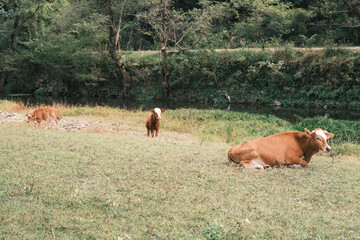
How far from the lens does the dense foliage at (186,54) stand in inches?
1128

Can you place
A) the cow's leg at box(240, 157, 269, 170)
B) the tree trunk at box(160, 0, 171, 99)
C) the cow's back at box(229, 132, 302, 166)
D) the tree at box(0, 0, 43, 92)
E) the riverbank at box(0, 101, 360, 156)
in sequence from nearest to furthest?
1. the cow's leg at box(240, 157, 269, 170)
2. the cow's back at box(229, 132, 302, 166)
3. the riverbank at box(0, 101, 360, 156)
4. the tree trunk at box(160, 0, 171, 99)
5. the tree at box(0, 0, 43, 92)

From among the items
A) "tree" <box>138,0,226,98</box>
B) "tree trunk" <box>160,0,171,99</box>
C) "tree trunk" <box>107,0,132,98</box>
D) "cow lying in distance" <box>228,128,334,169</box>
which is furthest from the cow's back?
"tree trunk" <box>107,0,132,98</box>

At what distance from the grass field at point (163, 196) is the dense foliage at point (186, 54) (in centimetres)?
2187

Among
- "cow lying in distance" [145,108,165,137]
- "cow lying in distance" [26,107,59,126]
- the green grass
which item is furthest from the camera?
"cow lying in distance" [26,107,59,126]

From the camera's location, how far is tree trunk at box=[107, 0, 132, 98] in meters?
31.6

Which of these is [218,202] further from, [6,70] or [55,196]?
[6,70]

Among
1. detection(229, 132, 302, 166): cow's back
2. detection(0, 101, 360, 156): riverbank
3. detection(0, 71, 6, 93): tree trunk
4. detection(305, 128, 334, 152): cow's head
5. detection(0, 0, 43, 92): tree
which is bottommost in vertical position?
detection(0, 71, 6, 93): tree trunk

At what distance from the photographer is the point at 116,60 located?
110ft

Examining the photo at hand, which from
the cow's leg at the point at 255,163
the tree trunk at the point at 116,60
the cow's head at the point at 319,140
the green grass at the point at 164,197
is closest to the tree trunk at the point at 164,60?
the tree trunk at the point at 116,60

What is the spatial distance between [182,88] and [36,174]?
29480 mm

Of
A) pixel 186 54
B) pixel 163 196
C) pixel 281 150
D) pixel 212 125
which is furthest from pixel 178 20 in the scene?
pixel 163 196

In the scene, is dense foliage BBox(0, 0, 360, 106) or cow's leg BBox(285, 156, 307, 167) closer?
cow's leg BBox(285, 156, 307, 167)

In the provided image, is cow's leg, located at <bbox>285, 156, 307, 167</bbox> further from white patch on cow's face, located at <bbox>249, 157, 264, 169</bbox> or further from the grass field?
white patch on cow's face, located at <bbox>249, 157, 264, 169</bbox>

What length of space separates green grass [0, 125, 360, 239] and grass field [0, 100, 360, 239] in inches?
0.6
